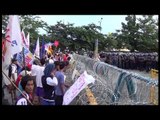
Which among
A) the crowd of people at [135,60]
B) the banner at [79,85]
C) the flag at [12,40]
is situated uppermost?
the flag at [12,40]

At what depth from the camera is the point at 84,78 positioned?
5.22 m

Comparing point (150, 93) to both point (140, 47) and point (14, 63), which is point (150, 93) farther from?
point (140, 47)

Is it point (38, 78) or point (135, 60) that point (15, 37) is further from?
point (135, 60)

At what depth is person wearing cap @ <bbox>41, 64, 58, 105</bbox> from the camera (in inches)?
246

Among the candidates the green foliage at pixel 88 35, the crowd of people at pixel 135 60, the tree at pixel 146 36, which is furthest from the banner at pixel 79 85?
the tree at pixel 146 36

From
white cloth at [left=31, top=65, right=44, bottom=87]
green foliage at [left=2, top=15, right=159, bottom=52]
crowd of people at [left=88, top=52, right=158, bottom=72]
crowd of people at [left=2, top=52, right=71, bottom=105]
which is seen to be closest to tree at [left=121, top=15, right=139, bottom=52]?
green foliage at [left=2, top=15, right=159, bottom=52]

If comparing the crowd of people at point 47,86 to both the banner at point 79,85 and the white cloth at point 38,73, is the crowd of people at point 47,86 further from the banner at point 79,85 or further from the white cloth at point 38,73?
the banner at point 79,85

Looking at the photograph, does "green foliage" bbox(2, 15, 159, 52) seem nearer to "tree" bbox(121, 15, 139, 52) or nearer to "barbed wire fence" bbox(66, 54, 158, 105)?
"tree" bbox(121, 15, 139, 52)

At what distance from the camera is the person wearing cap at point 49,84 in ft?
20.5

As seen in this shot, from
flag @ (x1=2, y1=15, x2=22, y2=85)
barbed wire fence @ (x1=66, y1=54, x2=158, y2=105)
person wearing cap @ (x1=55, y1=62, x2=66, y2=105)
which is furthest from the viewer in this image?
person wearing cap @ (x1=55, y1=62, x2=66, y2=105)

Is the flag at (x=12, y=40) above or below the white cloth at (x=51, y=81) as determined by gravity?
above
